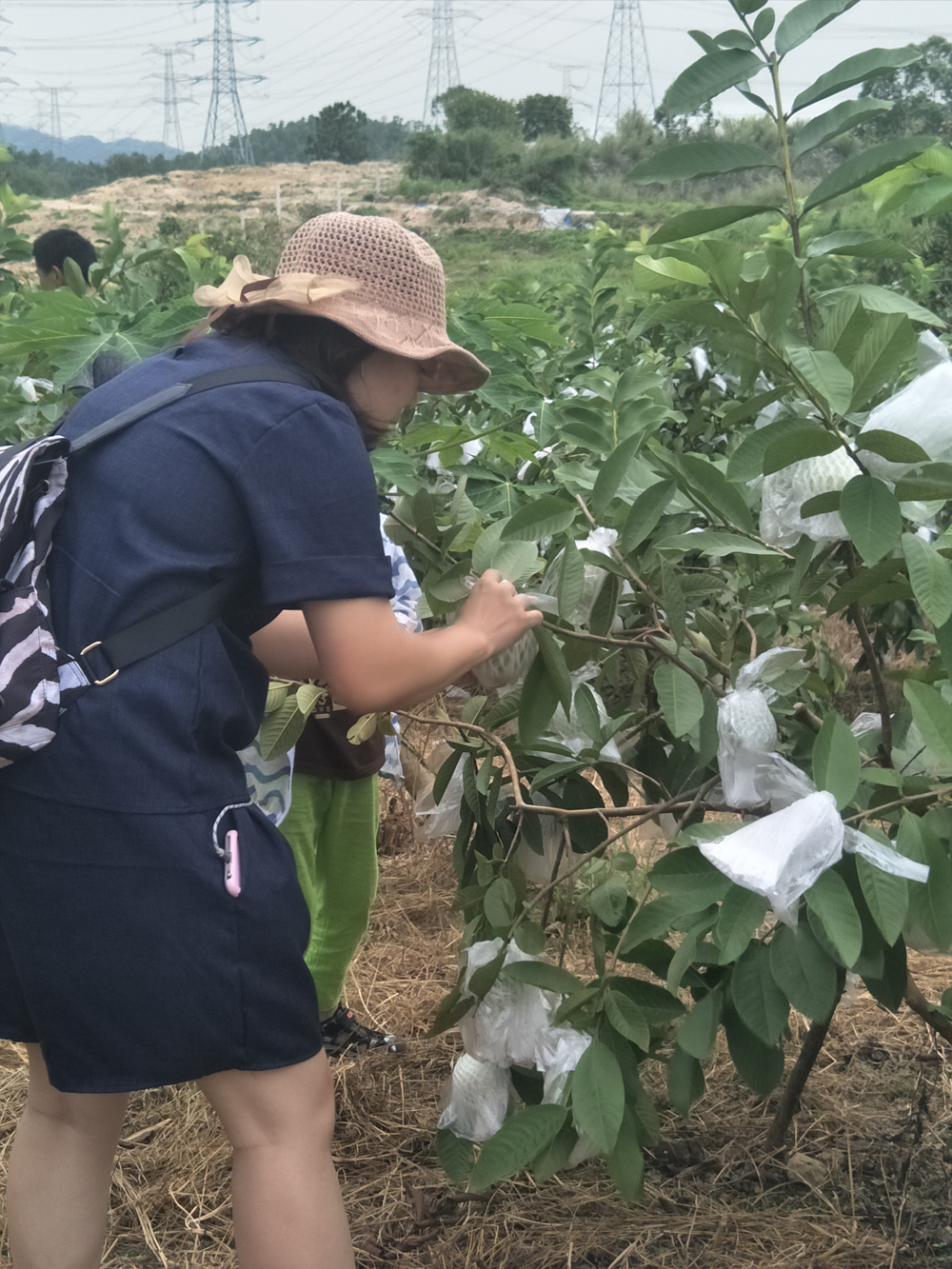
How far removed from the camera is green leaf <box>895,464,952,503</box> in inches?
38.1

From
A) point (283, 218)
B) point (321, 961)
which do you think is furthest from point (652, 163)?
point (283, 218)

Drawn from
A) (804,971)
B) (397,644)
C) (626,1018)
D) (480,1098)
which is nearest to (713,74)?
(397,644)

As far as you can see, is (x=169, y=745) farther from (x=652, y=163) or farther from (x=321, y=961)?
(x=321, y=961)

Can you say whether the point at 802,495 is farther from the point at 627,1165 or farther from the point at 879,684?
the point at 627,1165

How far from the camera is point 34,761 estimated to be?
109 centimetres

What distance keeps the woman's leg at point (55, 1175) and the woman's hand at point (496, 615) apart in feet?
2.14

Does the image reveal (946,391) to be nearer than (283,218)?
Yes

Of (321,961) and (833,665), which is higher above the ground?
(833,665)

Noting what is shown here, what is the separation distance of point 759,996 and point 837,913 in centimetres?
18

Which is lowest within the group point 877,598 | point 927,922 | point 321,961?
point 321,961

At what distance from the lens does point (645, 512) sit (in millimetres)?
1150

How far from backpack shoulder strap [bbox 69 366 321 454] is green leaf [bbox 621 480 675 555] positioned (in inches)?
12.5

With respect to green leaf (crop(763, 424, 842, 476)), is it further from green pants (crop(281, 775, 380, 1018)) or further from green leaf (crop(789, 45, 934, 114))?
green pants (crop(281, 775, 380, 1018))

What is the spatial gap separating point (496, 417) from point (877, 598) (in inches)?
46.6
